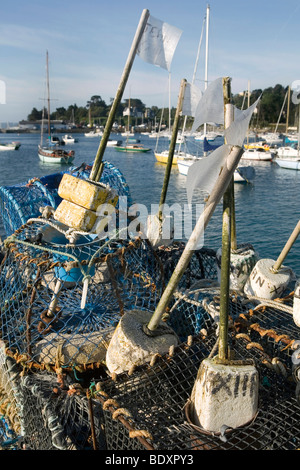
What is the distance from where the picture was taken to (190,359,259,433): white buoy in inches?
83.6

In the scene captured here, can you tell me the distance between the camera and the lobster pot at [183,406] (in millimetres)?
2014

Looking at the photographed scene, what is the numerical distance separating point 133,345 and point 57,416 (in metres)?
0.63

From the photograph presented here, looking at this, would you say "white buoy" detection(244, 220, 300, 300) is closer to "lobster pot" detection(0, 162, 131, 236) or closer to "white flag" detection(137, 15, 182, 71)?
"white flag" detection(137, 15, 182, 71)

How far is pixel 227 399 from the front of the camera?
213 centimetres

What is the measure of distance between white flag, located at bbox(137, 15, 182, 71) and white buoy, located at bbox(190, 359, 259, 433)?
2833 millimetres

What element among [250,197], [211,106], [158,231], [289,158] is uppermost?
[211,106]

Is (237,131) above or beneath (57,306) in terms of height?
above

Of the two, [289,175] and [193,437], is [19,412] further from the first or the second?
[289,175]

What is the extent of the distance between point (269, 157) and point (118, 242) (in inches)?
1380

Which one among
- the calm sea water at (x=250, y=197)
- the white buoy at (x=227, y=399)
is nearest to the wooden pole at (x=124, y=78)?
the white buoy at (x=227, y=399)

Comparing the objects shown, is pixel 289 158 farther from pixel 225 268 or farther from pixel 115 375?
pixel 115 375

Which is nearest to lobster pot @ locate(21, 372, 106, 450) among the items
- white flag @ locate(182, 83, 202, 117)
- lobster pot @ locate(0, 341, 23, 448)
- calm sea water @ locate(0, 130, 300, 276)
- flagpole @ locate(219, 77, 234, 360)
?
lobster pot @ locate(0, 341, 23, 448)

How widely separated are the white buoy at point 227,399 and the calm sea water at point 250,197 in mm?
8367

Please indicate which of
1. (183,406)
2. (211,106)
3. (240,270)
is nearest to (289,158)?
(240,270)
